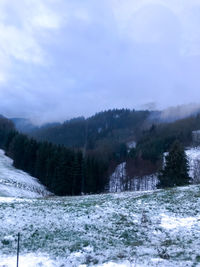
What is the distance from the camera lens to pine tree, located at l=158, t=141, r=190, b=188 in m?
40.9

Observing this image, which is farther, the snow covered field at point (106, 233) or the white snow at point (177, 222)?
the white snow at point (177, 222)

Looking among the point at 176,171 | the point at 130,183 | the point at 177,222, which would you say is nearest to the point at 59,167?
the point at 130,183

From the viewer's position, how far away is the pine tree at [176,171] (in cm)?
4088

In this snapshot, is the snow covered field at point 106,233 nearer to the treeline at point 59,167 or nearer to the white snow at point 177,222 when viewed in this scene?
the white snow at point 177,222

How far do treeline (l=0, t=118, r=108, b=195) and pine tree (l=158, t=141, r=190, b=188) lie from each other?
72.5ft

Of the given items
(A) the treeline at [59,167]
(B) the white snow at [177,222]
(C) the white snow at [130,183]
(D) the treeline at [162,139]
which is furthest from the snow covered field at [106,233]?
(D) the treeline at [162,139]

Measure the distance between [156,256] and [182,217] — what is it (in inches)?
259

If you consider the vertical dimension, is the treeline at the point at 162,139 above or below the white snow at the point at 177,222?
above

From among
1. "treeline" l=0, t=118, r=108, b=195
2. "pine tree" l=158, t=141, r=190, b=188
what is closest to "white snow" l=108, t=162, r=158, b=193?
"treeline" l=0, t=118, r=108, b=195

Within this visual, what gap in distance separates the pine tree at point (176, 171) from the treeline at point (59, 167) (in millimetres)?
22091

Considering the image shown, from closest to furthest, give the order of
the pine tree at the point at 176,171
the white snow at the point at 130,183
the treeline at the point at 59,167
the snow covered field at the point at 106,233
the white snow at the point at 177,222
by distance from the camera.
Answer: the snow covered field at the point at 106,233, the white snow at the point at 177,222, the pine tree at the point at 176,171, the treeline at the point at 59,167, the white snow at the point at 130,183

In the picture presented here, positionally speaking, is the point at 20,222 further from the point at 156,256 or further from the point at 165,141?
the point at 165,141

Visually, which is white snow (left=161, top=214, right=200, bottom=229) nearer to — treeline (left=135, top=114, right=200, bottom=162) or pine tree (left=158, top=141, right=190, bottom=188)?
pine tree (left=158, top=141, right=190, bottom=188)

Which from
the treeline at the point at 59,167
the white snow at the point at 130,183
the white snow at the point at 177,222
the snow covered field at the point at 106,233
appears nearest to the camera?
the snow covered field at the point at 106,233
